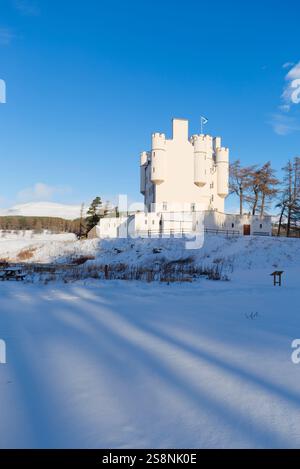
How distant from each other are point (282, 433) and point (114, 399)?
146cm

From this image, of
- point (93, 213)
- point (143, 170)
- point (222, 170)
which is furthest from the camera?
point (93, 213)

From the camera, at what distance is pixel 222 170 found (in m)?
47.4

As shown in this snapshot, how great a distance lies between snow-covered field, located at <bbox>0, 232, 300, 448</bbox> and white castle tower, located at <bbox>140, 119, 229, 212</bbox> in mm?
36003

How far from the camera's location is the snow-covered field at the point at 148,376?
248 cm

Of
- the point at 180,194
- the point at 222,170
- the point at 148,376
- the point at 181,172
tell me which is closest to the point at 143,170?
the point at 181,172

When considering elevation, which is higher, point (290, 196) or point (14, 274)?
point (290, 196)

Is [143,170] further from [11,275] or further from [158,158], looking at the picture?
[11,275]

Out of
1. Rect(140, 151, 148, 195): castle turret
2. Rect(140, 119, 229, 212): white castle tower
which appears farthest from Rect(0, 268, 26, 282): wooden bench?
Rect(140, 151, 148, 195): castle turret

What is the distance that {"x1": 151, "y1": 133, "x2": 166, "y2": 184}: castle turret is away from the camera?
43.2m

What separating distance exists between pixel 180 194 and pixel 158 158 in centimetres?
571

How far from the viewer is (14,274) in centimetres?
1452

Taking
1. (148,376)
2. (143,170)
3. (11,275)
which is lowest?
(11,275)
